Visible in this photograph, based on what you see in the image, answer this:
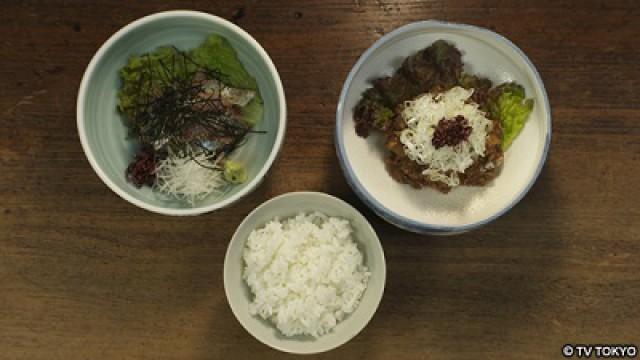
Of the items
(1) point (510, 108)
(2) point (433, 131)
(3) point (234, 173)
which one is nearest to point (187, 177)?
(3) point (234, 173)

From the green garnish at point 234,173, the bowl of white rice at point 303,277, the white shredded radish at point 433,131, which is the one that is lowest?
the bowl of white rice at point 303,277

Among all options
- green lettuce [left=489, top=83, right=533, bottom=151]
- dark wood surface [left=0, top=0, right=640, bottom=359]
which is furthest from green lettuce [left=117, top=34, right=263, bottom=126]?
green lettuce [left=489, top=83, right=533, bottom=151]

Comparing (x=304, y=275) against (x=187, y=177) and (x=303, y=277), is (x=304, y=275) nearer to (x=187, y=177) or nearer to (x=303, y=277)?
(x=303, y=277)

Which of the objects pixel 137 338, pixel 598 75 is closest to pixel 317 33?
pixel 598 75

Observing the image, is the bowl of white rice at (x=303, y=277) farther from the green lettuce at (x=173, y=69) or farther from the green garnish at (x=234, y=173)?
the green lettuce at (x=173, y=69)

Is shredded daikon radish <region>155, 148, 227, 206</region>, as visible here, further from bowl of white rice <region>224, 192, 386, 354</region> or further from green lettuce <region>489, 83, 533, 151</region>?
green lettuce <region>489, 83, 533, 151</region>

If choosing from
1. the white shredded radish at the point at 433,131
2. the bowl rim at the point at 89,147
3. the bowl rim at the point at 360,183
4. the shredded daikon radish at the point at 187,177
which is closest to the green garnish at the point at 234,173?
the shredded daikon radish at the point at 187,177

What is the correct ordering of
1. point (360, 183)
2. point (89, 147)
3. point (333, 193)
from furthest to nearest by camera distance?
point (333, 193), point (360, 183), point (89, 147)

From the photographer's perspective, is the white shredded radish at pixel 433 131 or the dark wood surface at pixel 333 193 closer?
the white shredded radish at pixel 433 131
